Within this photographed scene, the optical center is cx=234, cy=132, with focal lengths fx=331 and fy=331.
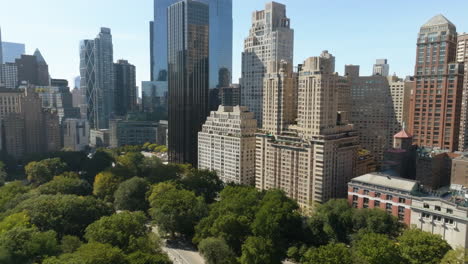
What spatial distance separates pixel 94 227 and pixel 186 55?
10167 cm

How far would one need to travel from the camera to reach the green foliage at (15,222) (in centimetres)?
7025

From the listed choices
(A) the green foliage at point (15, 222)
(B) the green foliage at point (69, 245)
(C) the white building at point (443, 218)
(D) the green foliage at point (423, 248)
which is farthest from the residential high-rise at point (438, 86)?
(A) the green foliage at point (15, 222)

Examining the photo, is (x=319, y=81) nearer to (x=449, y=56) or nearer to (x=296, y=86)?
(x=296, y=86)

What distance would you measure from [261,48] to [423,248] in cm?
11562

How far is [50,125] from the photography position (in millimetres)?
184125

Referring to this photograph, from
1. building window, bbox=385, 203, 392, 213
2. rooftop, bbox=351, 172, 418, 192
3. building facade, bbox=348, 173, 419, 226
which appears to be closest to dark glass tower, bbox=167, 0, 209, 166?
building facade, bbox=348, 173, 419, 226

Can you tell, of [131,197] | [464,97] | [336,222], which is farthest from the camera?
[464,97]

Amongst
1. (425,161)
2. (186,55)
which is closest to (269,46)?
(186,55)

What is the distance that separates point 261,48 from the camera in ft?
513

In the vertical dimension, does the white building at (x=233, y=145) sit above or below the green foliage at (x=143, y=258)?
above

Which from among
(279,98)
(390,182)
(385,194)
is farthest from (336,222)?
(279,98)

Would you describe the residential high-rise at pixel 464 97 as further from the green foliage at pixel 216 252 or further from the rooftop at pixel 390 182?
the green foliage at pixel 216 252

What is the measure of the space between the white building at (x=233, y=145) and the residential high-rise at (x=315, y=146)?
43.2ft

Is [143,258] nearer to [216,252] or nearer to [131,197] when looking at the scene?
[216,252]
